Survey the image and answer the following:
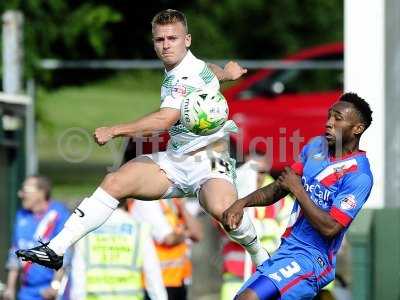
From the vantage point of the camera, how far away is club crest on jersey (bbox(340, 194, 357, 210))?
8.38 metres

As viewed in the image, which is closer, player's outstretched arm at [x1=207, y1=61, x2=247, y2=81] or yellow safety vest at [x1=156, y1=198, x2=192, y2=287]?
player's outstretched arm at [x1=207, y1=61, x2=247, y2=81]

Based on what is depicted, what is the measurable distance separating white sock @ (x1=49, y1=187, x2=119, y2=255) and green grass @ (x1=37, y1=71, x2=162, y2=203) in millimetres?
7382

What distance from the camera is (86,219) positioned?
9.05 m

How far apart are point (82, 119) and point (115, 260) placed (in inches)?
487

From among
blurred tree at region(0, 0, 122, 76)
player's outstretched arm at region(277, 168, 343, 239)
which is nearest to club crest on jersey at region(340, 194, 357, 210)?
player's outstretched arm at region(277, 168, 343, 239)

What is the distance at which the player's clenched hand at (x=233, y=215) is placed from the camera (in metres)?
8.38

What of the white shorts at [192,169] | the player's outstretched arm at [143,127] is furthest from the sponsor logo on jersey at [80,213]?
the player's outstretched arm at [143,127]

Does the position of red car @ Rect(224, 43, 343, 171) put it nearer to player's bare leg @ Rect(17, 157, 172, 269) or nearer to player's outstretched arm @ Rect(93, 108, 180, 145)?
player's bare leg @ Rect(17, 157, 172, 269)

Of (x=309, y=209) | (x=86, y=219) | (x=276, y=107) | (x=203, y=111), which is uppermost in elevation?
(x=276, y=107)

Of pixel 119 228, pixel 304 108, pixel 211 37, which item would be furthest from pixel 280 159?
pixel 211 37

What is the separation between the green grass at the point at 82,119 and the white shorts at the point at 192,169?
7.20m

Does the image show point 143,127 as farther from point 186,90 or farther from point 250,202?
point 250,202

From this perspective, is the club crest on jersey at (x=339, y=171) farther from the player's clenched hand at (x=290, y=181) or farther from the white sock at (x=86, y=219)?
the white sock at (x=86, y=219)

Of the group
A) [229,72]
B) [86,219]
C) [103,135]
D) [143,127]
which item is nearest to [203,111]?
[143,127]
